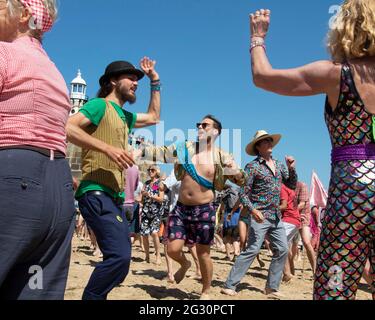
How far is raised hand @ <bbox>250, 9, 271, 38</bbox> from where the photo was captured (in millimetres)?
2139

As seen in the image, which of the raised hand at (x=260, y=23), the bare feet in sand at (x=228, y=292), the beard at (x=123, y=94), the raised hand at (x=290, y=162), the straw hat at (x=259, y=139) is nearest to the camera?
the raised hand at (x=260, y=23)

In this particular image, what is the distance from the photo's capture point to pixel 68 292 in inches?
198

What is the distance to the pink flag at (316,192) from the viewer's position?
1212cm

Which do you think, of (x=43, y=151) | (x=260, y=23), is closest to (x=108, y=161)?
(x=43, y=151)

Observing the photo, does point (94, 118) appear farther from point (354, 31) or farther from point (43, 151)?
point (354, 31)

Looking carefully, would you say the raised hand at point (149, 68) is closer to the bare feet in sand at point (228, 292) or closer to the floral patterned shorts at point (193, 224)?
the floral patterned shorts at point (193, 224)

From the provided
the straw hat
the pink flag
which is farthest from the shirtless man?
the pink flag

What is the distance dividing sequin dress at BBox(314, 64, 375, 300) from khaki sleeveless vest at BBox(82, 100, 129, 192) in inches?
72.8

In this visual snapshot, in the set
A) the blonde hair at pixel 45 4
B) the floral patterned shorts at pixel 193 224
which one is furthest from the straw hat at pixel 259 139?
the blonde hair at pixel 45 4

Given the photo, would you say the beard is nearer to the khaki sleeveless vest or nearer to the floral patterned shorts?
the khaki sleeveless vest

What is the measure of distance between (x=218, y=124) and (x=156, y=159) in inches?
45.9

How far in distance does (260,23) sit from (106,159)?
1746 mm
